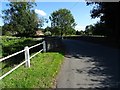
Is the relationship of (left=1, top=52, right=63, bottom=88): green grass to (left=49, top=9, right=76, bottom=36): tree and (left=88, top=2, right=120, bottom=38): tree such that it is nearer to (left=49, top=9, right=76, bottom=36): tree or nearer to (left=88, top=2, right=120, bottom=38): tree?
(left=88, top=2, right=120, bottom=38): tree

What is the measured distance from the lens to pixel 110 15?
29.8m

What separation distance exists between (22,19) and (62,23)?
45.5 metres

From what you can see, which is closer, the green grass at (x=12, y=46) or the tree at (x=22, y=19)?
the green grass at (x=12, y=46)

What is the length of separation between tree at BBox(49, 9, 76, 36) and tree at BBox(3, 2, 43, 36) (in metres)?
37.0

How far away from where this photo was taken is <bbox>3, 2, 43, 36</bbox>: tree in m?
81.6

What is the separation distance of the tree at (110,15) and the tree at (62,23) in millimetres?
86153

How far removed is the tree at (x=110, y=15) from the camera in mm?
28248

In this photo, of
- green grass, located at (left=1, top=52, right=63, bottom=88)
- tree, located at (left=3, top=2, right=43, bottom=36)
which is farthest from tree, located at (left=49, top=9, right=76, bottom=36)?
green grass, located at (left=1, top=52, right=63, bottom=88)

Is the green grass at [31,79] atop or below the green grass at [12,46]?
atop

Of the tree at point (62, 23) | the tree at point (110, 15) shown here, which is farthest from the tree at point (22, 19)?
the tree at point (110, 15)

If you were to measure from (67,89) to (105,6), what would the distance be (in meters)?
23.3

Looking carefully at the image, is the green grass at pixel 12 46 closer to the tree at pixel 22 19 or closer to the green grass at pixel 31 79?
the green grass at pixel 31 79

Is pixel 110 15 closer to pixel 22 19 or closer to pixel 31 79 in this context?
pixel 31 79

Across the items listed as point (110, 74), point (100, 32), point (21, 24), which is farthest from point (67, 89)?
point (21, 24)
